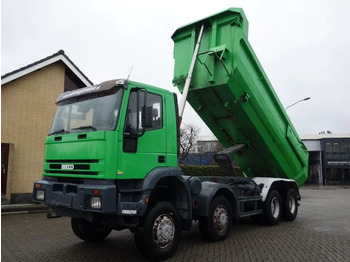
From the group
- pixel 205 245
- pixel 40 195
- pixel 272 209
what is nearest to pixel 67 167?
pixel 40 195

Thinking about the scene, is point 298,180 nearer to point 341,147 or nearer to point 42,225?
point 42,225

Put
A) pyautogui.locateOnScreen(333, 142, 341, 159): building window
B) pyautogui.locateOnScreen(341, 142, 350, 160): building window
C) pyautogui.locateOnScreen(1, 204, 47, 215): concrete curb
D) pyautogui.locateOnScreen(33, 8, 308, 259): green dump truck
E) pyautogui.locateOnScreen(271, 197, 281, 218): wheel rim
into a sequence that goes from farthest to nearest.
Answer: pyautogui.locateOnScreen(333, 142, 341, 159): building window < pyautogui.locateOnScreen(341, 142, 350, 160): building window < pyautogui.locateOnScreen(1, 204, 47, 215): concrete curb < pyautogui.locateOnScreen(271, 197, 281, 218): wheel rim < pyautogui.locateOnScreen(33, 8, 308, 259): green dump truck

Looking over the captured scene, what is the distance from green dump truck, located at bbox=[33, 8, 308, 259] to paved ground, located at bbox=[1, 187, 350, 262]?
0.38 meters

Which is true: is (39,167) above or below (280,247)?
above

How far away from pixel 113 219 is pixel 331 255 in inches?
153

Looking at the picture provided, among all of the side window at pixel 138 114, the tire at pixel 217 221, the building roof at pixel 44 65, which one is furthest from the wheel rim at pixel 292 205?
the building roof at pixel 44 65

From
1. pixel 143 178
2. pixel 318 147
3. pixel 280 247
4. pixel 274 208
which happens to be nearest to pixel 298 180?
pixel 274 208

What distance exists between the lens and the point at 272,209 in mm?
8484

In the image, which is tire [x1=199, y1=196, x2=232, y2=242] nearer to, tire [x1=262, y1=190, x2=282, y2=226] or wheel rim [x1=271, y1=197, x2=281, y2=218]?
tire [x1=262, y1=190, x2=282, y2=226]

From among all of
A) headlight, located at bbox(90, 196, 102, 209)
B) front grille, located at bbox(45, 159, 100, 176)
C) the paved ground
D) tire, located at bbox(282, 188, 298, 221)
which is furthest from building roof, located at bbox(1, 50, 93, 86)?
tire, located at bbox(282, 188, 298, 221)

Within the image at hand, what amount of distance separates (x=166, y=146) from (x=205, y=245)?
7.24ft

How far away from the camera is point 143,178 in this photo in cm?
516

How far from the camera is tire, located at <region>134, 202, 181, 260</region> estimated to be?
5000mm

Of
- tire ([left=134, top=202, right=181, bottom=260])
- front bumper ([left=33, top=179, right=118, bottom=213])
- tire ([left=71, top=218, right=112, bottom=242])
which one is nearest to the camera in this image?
front bumper ([left=33, top=179, right=118, bottom=213])
